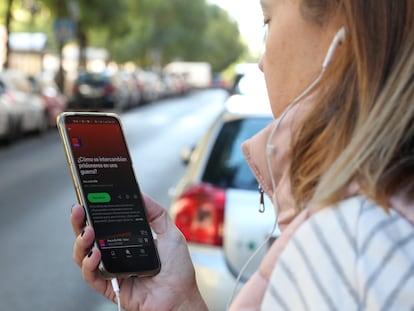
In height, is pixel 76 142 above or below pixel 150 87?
above

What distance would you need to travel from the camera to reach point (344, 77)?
130 centimetres

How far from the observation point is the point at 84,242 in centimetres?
195

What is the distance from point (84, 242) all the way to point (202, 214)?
3286 millimetres

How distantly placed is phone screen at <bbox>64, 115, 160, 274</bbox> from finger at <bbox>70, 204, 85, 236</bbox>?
20 millimetres

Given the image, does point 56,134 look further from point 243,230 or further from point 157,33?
point 157,33

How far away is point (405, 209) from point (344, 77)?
0.24 meters

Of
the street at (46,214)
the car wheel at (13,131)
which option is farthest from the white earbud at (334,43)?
the car wheel at (13,131)

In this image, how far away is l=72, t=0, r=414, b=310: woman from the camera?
1134mm

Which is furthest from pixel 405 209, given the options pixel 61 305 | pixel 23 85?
pixel 23 85

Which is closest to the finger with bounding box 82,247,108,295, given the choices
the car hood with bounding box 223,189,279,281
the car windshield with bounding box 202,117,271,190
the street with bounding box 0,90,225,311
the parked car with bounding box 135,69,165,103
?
the car hood with bounding box 223,189,279,281

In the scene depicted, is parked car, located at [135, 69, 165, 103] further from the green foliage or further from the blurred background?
the green foliage

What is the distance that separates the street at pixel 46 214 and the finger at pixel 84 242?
499cm

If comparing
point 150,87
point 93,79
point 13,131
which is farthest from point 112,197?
point 150,87

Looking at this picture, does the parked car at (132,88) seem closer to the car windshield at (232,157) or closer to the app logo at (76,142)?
the car windshield at (232,157)
